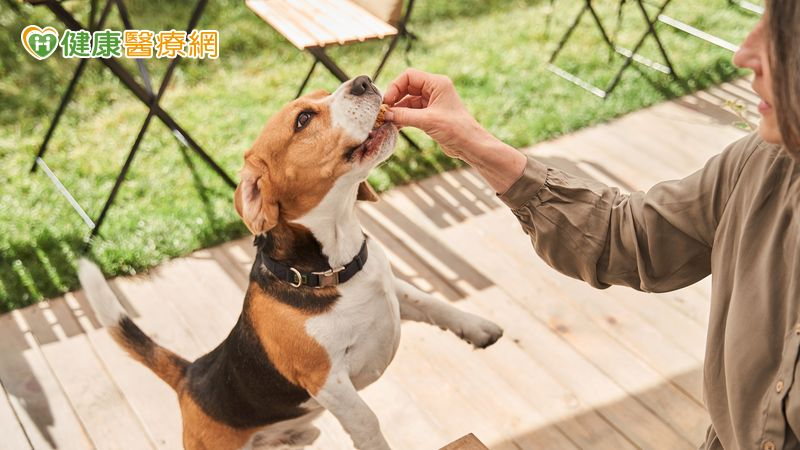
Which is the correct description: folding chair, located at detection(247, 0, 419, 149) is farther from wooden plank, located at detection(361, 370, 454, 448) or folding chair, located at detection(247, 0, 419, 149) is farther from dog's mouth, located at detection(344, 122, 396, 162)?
dog's mouth, located at detection(344, 122, 396, 162)

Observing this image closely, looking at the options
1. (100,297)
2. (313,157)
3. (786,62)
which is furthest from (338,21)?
(786,62)

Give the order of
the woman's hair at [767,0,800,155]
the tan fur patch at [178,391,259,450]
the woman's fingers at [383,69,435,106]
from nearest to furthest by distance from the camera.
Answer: the woman's hair at [767,0,800,155], the woman's fingers at [383,69,435,106], the tan fur patch at [178,391,259,450]

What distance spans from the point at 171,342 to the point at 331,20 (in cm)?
190

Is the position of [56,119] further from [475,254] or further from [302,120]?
[302,120]

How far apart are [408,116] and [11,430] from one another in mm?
1968

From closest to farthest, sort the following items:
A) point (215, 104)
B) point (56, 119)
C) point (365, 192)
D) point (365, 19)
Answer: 1. point (365, 192)
2. point (365, 19)
3. point (56, 119)
4. point (215, 104)

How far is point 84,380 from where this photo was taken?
10.4 feet

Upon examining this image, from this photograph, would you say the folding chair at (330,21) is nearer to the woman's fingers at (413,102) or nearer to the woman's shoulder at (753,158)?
the woman's fingers at (413,102)

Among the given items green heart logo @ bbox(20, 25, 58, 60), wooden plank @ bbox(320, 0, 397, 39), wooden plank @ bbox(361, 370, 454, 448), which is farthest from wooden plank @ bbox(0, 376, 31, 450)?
green heart logo @ bbox(20, 25, 58, 60)

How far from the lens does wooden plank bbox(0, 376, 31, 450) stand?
2.79 meters

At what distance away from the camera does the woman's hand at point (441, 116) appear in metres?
1.88

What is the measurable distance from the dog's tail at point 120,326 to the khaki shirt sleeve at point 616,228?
1.28 m

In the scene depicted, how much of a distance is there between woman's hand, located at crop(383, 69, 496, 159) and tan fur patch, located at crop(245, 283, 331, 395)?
0.63 meters

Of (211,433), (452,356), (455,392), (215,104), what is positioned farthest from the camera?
(215,104)
